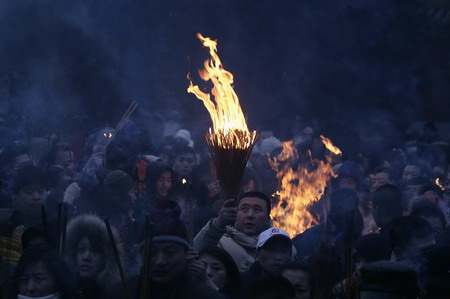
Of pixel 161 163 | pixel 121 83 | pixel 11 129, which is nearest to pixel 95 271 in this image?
pixel 161 163

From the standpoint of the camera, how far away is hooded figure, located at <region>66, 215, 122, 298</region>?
448cm

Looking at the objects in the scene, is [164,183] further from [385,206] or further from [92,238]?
[92,238]

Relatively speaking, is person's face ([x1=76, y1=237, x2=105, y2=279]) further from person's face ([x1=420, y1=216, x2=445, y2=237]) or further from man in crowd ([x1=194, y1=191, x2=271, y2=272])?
person's face ([x1=420, y1=216, x2=445, y2=237])

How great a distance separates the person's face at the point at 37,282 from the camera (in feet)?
13.0

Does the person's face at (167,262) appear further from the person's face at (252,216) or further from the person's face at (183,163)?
the person's face at (183,163)

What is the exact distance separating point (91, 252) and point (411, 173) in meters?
5.68

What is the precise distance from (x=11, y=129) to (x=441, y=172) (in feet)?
18.7

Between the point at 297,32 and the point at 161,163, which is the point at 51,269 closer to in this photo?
the point at 161,163

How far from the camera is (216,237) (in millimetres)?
5230

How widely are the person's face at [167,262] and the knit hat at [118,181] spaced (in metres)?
2.37

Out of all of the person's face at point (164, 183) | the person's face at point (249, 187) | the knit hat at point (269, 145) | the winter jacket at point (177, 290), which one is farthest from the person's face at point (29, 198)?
the knit hat at point (269, 145)

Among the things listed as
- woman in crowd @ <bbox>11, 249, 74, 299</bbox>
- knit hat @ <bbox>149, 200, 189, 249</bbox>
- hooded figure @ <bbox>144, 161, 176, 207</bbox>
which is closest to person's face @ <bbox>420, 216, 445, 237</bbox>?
hooded figure @ <bbox>144, 161, 176, 207</bbox>

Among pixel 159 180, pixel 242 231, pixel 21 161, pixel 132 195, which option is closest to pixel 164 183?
pixel 159 180

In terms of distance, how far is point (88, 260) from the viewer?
4.54 m
